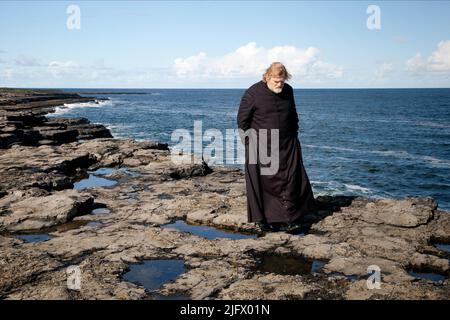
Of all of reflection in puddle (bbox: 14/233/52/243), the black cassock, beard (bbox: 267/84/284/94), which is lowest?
reflection in puddle (bbox: 14/233/52/243)

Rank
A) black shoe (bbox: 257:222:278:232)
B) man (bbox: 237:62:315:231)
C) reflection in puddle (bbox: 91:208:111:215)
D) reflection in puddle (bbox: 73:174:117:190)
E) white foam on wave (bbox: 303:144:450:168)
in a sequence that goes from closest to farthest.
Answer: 1. man (bbox: 237:62:315:231)
2. black shoe (bbox: 257:222:278:232)
3. reflection in puddle (bbox: 91:208:111:215)
4. reflection in puddle (bbox: 73:174:117:190)
5. white foam on wave (bbox: 303:144:450:168)

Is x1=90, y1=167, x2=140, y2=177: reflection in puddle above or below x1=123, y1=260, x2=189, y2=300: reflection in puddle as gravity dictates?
above

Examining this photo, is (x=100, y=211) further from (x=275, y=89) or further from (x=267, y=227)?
(x=275, y=89)

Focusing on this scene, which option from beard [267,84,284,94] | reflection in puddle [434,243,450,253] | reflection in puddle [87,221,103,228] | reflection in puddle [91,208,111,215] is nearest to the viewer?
reflection in puddle [434,243,450,253]

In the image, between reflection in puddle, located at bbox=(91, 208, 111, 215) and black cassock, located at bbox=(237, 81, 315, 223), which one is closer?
black cassock, located at bbox=(237, 81, 315, 223)

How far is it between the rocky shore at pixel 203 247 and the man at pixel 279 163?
42 centimetres

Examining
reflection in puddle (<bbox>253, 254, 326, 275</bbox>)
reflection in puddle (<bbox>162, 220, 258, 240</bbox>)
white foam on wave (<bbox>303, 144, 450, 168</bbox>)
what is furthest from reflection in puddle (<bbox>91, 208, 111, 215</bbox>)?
white foam on wave (<bbox>303, 144, 450, 168</bbox>)

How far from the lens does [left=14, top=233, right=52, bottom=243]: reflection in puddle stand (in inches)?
264

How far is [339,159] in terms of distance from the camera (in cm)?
2855

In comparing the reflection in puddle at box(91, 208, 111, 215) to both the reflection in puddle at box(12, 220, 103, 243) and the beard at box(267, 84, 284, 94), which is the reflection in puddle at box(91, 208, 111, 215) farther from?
the beard at box(267, 84, 284, 94)

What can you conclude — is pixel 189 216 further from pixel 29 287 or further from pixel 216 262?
pixel 29 287

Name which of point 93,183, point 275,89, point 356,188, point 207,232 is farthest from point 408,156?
point 207,232

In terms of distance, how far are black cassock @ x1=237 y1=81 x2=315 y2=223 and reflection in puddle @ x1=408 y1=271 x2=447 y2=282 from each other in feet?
6.62
